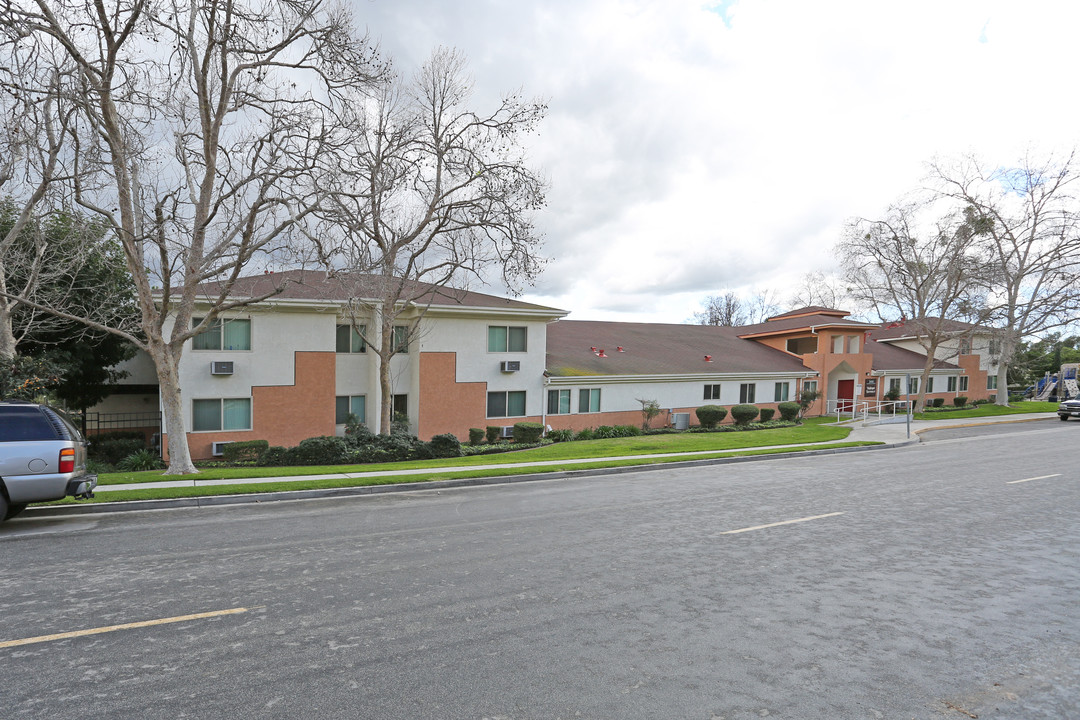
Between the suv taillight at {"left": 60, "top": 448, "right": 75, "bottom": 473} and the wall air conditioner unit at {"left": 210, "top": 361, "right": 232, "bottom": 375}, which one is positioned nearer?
the suv taillight at {"left": 60, "top": 448, "right": 75, "bottom": 473}

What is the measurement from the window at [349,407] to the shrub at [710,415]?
15743mm

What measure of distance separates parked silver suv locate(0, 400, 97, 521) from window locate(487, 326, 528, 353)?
18.1 meters

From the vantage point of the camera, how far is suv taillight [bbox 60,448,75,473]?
9078 mm

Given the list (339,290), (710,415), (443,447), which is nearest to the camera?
(443,447)

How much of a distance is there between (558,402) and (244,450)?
1304 centimetres

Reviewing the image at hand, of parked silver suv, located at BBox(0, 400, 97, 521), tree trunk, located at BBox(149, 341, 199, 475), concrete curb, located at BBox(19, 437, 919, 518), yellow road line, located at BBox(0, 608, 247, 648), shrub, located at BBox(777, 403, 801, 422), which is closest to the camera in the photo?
yellow road line, located at BBox(0, 608, 247, 648)

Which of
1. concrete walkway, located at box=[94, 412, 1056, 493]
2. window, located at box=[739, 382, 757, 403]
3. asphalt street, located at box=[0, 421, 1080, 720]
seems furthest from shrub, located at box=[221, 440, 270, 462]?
window, located at box=[739, 382, 757, 403]

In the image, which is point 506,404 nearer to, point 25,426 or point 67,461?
point 67,461

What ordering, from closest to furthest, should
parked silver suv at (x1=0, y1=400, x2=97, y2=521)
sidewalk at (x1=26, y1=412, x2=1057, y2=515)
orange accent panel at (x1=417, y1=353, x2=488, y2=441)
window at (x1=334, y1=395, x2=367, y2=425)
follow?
parked silver suv at (x1=0, y1=400, x2=97, y2=521)
sidewalk at (x1=26, y1=412, x2=1057, y2=515)
window at (x1=334, y1=395, x2=367, y2=425)
orange accent panel at (x1=417, y1=353, x2=488, y2=441)

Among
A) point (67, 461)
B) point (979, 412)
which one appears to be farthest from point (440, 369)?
point (979, 412)

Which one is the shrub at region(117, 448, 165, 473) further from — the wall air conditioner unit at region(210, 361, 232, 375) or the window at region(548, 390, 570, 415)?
the window at region(548, 390, 570, 415)

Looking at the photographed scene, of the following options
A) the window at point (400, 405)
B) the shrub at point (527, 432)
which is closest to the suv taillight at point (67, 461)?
the window at point (400, 405)

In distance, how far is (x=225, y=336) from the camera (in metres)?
22.3

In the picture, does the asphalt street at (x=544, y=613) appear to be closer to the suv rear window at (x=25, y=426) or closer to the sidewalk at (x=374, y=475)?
the sidewalk at (x=374, y=475)
